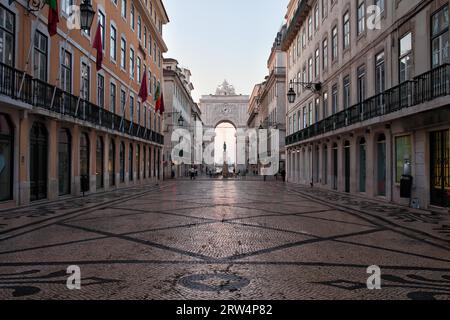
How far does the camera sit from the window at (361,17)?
18.5m

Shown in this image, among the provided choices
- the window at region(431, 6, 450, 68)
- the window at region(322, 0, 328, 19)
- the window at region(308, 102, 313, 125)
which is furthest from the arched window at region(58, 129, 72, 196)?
the window at region(308, 102, 313, 125)

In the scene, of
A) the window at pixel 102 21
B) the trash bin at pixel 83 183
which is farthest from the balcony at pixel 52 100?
the window at pixel 102 21

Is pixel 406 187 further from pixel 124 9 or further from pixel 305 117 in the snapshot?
pixel 124 9

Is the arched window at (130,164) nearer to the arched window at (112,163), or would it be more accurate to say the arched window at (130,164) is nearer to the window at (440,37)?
the arched window at (112,163)

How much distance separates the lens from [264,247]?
6.83 m

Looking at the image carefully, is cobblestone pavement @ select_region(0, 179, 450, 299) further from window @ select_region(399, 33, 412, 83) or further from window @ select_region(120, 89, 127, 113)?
window @ select_region(120, 89, 127, 113)

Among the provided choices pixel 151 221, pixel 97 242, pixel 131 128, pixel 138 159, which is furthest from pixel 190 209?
pixel 138 159

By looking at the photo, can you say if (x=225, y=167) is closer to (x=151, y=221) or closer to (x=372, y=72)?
(x=372, y=72)

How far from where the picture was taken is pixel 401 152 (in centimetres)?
1508

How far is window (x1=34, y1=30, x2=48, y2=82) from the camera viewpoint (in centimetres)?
1498

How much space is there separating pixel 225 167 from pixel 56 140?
39.6 m

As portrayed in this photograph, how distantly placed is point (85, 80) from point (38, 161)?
21.2 ft

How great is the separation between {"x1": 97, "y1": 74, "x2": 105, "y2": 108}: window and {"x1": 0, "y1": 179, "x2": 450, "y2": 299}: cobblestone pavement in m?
12.7

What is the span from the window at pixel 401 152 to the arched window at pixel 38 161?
1411cm
